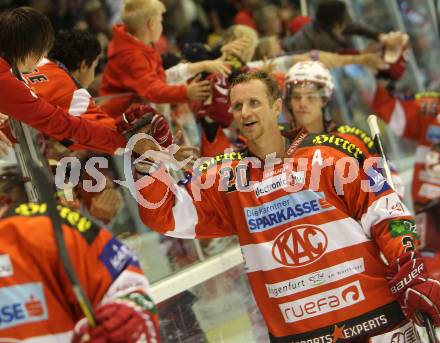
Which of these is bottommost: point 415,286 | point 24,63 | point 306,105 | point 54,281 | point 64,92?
point 415,286

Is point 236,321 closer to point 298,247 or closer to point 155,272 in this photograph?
point 155,272

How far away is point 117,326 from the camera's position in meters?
2.22

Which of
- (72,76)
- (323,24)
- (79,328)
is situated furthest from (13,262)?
(323,24)

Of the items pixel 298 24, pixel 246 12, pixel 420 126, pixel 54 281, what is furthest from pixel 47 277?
pixel 246 12

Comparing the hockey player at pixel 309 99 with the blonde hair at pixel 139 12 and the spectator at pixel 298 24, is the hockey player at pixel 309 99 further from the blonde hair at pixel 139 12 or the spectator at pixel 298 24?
the spectator at pixel 298 24

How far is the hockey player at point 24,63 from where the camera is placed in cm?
315

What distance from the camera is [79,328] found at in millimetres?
2275

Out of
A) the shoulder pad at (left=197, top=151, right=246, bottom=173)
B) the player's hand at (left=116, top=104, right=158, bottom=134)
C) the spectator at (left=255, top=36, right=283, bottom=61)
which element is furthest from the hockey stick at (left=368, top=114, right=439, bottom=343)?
the spectator at (left=255, top=36, right=283, bottom=61)

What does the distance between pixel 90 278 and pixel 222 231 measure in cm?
111

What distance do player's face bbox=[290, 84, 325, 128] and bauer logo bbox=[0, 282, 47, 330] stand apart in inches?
A: 87.5

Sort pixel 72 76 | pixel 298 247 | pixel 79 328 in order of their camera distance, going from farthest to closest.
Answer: pixel 72 76 < pixel 298 247 < pixel 79 328

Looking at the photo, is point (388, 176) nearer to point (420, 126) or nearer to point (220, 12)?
point (420, 126)

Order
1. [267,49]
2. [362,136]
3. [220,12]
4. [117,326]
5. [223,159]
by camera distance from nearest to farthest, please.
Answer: [117,326] → [223,159] → [362,136] → [267,49] → [220,12]

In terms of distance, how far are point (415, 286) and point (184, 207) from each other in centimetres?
95
